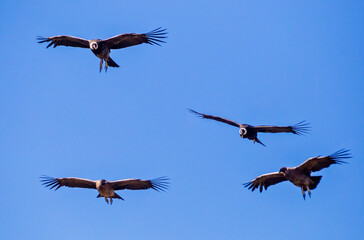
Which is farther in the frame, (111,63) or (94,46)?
(111,63)

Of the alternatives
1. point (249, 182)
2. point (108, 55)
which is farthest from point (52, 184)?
point (249, 182)

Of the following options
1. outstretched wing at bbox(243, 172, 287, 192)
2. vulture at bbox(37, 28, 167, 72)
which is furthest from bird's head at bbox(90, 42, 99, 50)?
outstretched wing at bbox(243, 172, 287, 192)

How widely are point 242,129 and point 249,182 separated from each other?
181 cm

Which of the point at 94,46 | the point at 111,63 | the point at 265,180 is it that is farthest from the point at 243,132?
the point at 94,46

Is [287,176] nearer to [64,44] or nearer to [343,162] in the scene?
A: [343,162]

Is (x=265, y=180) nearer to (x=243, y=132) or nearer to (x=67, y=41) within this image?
(x=243, y=132)

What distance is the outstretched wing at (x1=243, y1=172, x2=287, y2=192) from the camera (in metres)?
19.9

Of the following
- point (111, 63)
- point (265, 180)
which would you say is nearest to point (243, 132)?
point (265, 180)

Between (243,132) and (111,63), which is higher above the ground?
(111,63)

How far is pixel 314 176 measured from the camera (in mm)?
18391

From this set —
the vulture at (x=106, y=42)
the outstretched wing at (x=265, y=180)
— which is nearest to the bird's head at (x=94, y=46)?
the vulture at (x=106, y=42)

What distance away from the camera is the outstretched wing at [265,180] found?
65.4 feet

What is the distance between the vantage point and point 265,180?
20156 mm

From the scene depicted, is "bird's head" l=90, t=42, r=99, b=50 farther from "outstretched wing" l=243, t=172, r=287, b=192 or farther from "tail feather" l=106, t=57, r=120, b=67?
"outstretched wing" l=243, t=172, r=287, b=192
